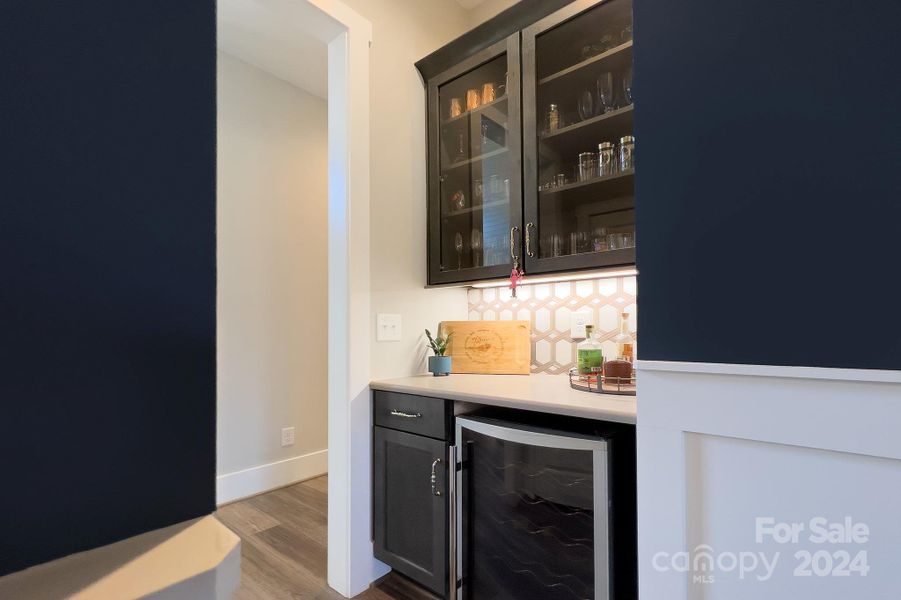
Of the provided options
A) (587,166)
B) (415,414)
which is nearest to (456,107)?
(587,166)

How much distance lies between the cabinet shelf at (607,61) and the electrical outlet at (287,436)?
8.61ft

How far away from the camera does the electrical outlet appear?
291 centimetres

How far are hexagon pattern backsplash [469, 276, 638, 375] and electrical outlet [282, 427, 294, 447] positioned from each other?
1703mm

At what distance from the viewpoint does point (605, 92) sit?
1640 millimetres

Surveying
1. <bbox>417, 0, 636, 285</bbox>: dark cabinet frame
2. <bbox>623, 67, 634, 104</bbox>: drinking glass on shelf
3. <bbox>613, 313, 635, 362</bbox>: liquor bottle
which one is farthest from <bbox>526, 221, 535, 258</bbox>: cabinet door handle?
<bbox>623, 67, 634, 104</bbox>: drinking glass on shelf

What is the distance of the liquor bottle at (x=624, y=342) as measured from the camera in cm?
164

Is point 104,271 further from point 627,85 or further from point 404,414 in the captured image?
point 627,85

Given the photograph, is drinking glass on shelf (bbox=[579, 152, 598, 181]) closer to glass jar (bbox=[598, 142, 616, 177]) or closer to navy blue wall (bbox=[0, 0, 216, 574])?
glass jar (bbox=[598, 142, 616, 177])

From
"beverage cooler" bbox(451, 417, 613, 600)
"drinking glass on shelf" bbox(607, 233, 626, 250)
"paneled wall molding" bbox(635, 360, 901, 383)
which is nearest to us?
"paneled wall molding" bbox(635, 360, 901, 383)

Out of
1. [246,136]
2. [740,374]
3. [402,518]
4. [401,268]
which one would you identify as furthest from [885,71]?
[246,136]

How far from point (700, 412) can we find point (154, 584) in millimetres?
870

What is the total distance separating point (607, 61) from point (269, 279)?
7.77 feet

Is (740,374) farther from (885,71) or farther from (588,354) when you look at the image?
(588,354)

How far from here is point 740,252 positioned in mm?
792
